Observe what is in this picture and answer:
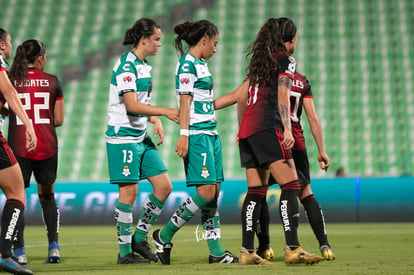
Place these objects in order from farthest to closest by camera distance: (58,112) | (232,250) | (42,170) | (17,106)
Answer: (232,250), (58,112), (42,170), (17,106)

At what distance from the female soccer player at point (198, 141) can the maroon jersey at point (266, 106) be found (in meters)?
0.40

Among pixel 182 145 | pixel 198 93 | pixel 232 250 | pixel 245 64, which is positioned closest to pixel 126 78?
pixel 198 93

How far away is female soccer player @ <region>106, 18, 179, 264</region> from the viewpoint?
234 inches

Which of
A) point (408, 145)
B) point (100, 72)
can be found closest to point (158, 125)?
point (408, 145)

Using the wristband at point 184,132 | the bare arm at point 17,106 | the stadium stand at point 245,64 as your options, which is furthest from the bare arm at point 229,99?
the stadium stand at point 245,64

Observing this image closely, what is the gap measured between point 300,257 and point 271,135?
0.92m

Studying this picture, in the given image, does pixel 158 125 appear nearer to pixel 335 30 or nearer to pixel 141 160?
pixel 141 160

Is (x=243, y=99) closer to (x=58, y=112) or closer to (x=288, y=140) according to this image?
(x=288, y=140)

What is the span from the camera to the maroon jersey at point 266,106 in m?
5.47

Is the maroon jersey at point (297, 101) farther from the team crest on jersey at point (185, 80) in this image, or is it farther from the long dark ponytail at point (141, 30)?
the long dark ponytail at point (141, 30)

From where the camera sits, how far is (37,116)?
20.9ft

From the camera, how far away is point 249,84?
5.67m

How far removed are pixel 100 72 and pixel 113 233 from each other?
8402 millimetres

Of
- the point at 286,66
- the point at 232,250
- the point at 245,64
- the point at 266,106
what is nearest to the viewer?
the point at 286,66
